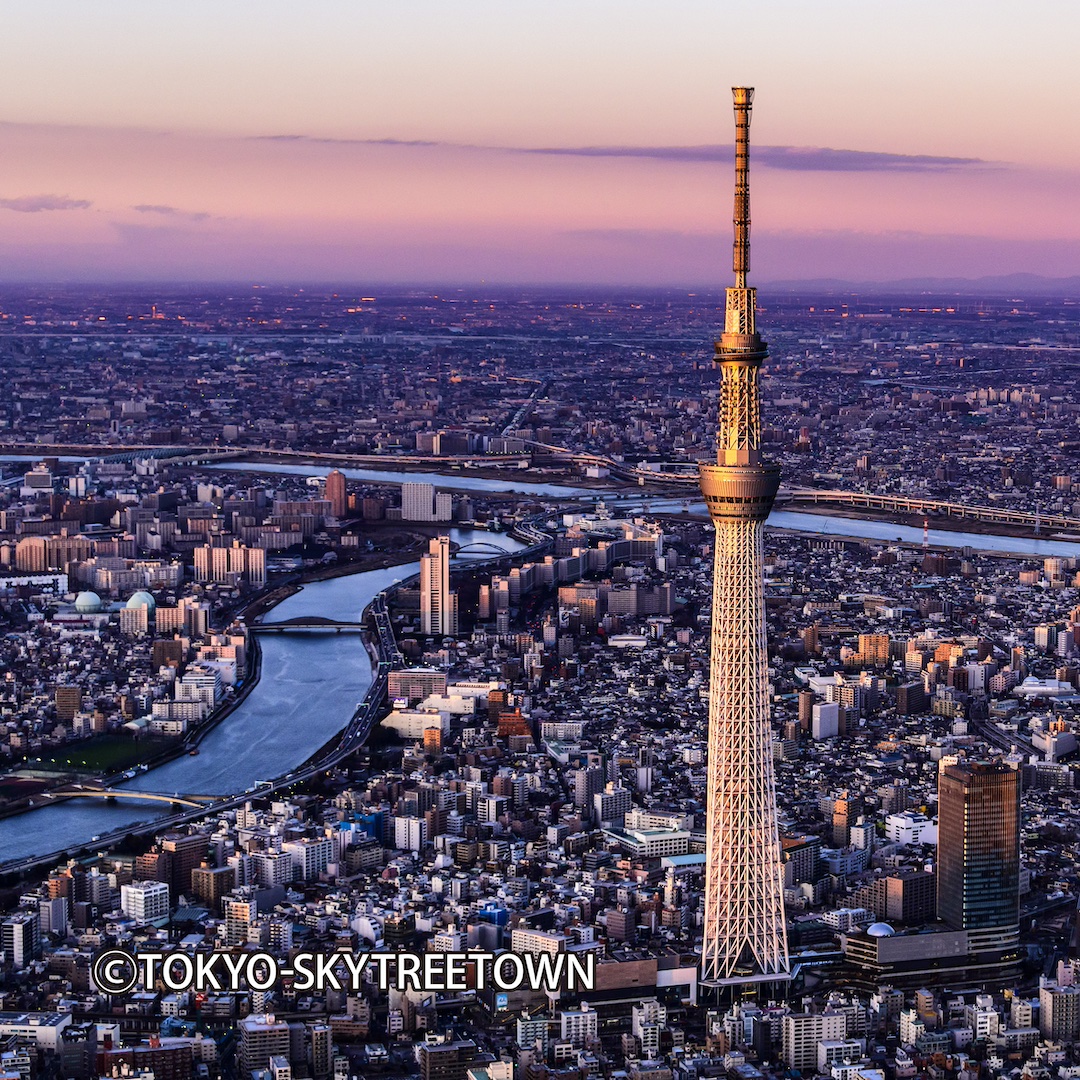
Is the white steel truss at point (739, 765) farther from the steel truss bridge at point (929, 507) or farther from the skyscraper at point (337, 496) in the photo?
the skyscraper at point (337, 496)

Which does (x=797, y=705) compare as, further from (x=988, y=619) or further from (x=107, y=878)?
(x=107, y=878)

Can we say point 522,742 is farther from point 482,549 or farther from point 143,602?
point 482,549

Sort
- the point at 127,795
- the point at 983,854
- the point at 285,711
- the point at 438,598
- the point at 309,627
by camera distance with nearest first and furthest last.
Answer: the point at 983,854, the point at 127,795, the point at 285,711, the point at 438,598, the point at 309,627

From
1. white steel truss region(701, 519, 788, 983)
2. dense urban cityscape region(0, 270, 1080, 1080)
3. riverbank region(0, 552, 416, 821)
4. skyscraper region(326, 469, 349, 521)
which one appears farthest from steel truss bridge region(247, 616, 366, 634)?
white steel truss region(701, 519, 788, 983)

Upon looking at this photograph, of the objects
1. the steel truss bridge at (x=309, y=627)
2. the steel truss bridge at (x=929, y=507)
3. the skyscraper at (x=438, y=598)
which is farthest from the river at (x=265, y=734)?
the steel truss bridge at (x=929, y=507)

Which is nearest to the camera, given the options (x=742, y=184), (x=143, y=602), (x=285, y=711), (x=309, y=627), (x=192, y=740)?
(x=742, y=184)

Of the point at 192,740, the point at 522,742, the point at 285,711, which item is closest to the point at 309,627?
the point at 285,711
